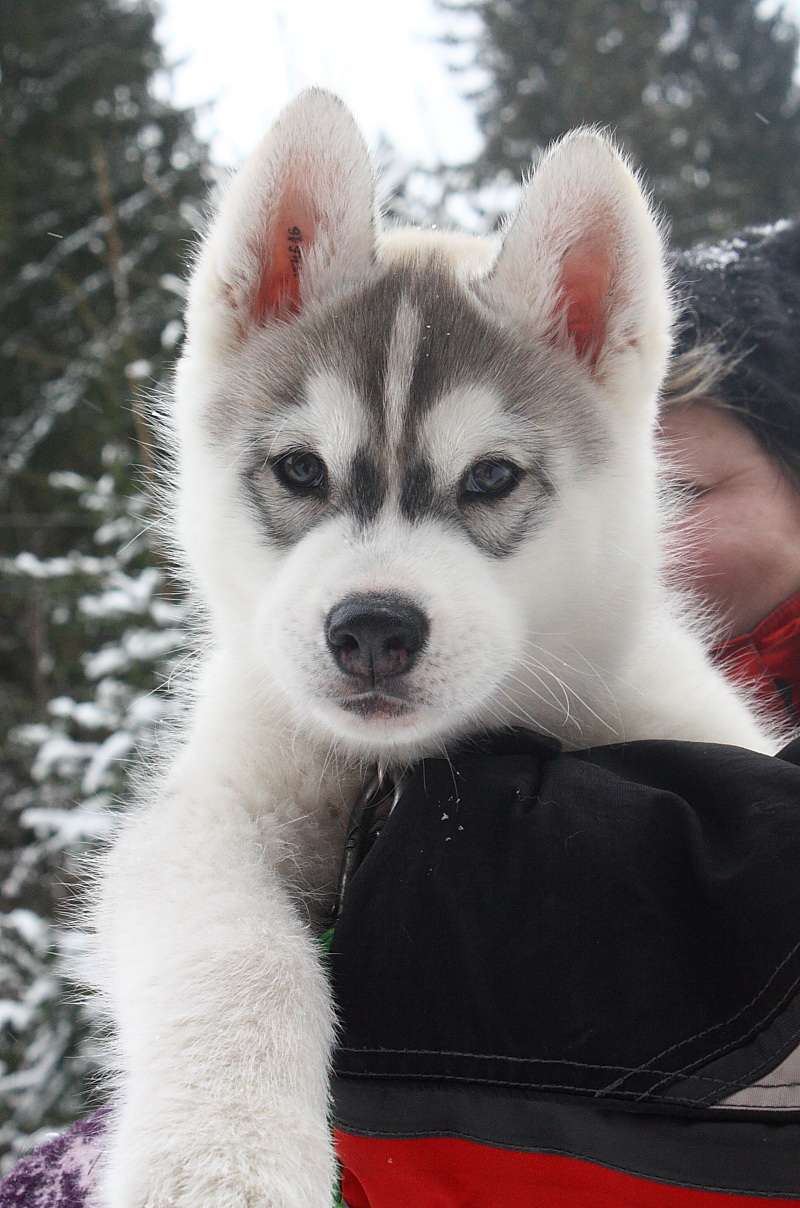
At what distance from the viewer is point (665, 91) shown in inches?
650

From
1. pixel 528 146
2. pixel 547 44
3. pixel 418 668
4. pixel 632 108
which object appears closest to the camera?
pixel 418 668

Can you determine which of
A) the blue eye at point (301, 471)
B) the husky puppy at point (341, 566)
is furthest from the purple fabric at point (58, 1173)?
the blue eye at point (301, 471)

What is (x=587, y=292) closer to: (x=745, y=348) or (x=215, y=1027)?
(x=745, y=348)

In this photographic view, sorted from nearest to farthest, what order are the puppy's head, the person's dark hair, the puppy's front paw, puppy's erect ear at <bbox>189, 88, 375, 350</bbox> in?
the puppy's front paw
the puppy's head
puppy's erect ear at <bbox>189, 88, 375, 350</bbox>
the person's dark hair

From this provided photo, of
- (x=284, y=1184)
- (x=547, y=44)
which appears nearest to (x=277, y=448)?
(x=284, y=1184)

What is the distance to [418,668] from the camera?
1.83 meters

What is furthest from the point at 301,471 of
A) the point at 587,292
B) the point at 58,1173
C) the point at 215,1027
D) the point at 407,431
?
the point at 58,1173

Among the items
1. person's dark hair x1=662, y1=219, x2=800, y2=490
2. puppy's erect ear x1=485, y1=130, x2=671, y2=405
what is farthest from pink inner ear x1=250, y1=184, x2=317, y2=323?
person's dark hair x1=662, y1=219, x2=800, y2=490

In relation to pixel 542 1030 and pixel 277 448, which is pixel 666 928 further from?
pixel 277 448

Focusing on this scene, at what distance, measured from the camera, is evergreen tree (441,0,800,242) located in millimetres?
13312

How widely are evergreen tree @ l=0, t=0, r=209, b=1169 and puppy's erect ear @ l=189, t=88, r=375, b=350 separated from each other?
75.7 inches

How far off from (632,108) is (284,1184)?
14.7 m

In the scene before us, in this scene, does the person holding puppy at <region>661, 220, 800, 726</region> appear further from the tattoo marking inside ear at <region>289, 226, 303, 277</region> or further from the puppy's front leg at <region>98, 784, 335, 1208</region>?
the puppy's front leg at <region>98, 784, 335, 1208</region>

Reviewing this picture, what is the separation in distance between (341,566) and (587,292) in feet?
3.67
